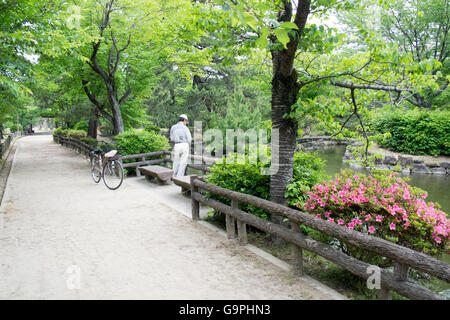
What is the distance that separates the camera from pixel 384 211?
382 cm

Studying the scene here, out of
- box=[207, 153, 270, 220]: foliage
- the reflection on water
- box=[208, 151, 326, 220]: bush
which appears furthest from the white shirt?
the reflection on water

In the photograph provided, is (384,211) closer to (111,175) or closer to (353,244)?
(353,244)

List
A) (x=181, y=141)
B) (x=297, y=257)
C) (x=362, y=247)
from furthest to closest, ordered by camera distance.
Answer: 1. (x=181, y=141)
2. (x=297, y=257)
3. (x=362, y=247)

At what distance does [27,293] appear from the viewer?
3.58m

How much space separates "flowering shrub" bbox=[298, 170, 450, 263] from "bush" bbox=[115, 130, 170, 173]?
351 inches

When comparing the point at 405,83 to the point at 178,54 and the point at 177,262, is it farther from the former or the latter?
the point at 178,54

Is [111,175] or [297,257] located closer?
[297,257]

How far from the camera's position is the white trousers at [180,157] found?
29.9ft

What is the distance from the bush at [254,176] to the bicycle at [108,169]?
13.2 feet

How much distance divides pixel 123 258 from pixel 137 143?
8.14 m

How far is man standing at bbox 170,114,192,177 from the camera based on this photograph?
8867 mm

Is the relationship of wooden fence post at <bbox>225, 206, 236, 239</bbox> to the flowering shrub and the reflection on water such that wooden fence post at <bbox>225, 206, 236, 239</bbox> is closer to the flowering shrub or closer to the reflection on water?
the flowering shrub

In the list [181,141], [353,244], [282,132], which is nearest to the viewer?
[353,244]

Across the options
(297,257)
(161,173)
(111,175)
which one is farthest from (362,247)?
(111,175)
